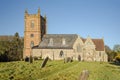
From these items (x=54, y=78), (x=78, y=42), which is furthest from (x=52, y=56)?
(x=54, y=78)

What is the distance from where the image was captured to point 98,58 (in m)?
69.4

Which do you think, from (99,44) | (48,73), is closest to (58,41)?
(99,44)

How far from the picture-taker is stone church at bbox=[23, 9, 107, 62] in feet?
226

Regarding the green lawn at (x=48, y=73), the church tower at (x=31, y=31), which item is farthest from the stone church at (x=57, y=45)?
the green lawn at (x=48, y=73)

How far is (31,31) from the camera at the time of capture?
7206cm

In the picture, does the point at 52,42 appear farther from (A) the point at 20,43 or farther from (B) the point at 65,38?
(A) the point at 20,43

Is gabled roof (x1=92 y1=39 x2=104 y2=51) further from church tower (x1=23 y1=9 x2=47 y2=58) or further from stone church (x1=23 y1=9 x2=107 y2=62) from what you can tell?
church tower (x1=23 y1=9 x2=47 y2=58)

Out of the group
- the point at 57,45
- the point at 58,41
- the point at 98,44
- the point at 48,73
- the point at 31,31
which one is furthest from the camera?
the point at 98,44

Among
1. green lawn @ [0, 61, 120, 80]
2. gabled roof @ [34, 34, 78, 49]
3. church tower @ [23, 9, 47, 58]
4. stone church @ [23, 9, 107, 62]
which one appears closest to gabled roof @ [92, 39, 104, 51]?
stone church @ [23, 9, 107, 62]

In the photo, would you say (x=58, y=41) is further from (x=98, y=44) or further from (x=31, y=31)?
(x=98, y=44)

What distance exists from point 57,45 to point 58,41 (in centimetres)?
162

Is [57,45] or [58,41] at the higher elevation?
[58,41]

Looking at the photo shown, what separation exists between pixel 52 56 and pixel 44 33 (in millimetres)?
11425

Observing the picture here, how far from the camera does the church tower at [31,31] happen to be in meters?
71.4
